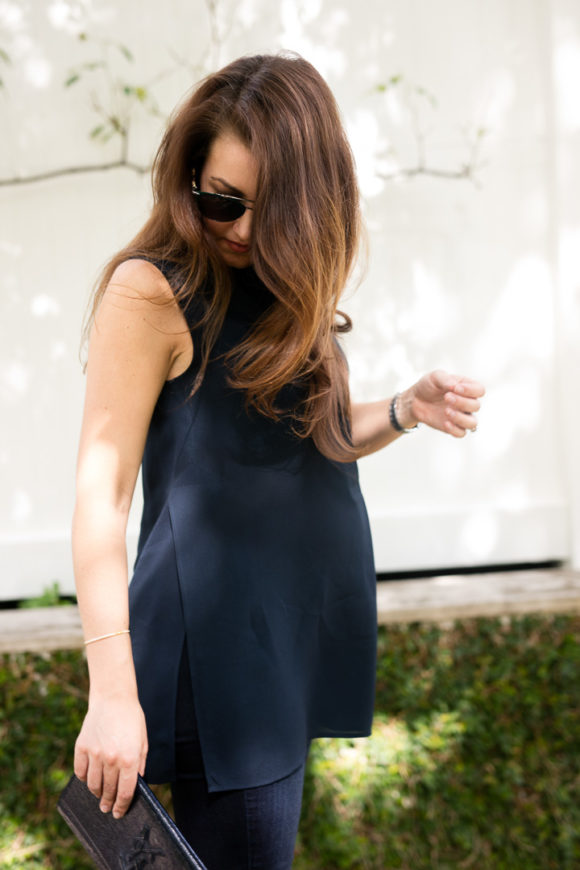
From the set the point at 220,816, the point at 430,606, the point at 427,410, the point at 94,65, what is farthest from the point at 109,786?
the point at 94,65

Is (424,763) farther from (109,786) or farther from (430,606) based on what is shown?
(109,786)

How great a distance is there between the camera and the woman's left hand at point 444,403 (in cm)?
133

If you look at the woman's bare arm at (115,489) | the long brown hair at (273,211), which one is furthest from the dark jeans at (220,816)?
the long brown hair at (273,211)

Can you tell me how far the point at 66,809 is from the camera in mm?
1151

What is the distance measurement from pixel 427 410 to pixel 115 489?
63cm

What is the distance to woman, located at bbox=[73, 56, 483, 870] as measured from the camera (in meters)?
1.15

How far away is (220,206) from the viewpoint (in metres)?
1.21

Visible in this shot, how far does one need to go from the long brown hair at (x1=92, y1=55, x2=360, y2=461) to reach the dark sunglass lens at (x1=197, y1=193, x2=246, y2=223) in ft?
0.07

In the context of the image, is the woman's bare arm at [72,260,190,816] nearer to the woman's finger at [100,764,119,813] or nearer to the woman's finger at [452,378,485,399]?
the woman's finger at [100,764,119,813]

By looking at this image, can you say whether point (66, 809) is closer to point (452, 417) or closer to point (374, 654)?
point (374, 654)

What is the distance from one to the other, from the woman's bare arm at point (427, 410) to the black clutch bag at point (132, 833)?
728 millimetres

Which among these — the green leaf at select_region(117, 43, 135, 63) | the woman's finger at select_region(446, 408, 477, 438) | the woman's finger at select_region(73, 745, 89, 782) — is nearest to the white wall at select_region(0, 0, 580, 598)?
the green leaf at select_region(117, 43, 135, 63)

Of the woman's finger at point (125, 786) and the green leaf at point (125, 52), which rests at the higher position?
the green leaf at point (125, 52)

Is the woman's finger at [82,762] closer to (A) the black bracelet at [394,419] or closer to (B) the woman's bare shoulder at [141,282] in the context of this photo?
(B) the woman's bare shoulder at [141,282]
